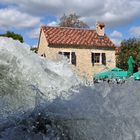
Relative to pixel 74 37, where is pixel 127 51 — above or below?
below

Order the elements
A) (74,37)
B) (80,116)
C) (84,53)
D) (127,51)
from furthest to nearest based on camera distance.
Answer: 1. (127,51)
2. (74,37)
3. (84,53)
4. (80,116)

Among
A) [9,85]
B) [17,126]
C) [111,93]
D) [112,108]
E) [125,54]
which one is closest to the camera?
[17,126]

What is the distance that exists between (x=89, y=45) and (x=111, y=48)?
2062mm

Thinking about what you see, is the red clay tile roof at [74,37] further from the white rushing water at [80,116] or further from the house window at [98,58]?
the white rushing water at [80,116]

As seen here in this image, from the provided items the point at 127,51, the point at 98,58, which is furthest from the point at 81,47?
the point at 127,51

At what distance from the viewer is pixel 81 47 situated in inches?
1458

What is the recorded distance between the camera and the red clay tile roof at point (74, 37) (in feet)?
120

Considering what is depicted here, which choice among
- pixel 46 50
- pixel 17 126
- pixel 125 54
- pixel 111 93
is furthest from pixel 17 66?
pixel 125 54

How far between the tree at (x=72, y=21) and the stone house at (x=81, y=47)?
817 inches

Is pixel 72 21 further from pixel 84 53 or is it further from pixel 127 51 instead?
pixel 84 53

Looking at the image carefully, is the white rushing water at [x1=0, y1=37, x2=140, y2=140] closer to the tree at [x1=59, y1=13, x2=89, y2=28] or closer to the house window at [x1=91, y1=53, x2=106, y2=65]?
the house window at [x1=91, y1=53, x2=106, y2=65]

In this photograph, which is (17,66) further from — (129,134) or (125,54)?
(125,54)

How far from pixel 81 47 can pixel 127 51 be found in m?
11.4

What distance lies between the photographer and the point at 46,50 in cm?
3697
